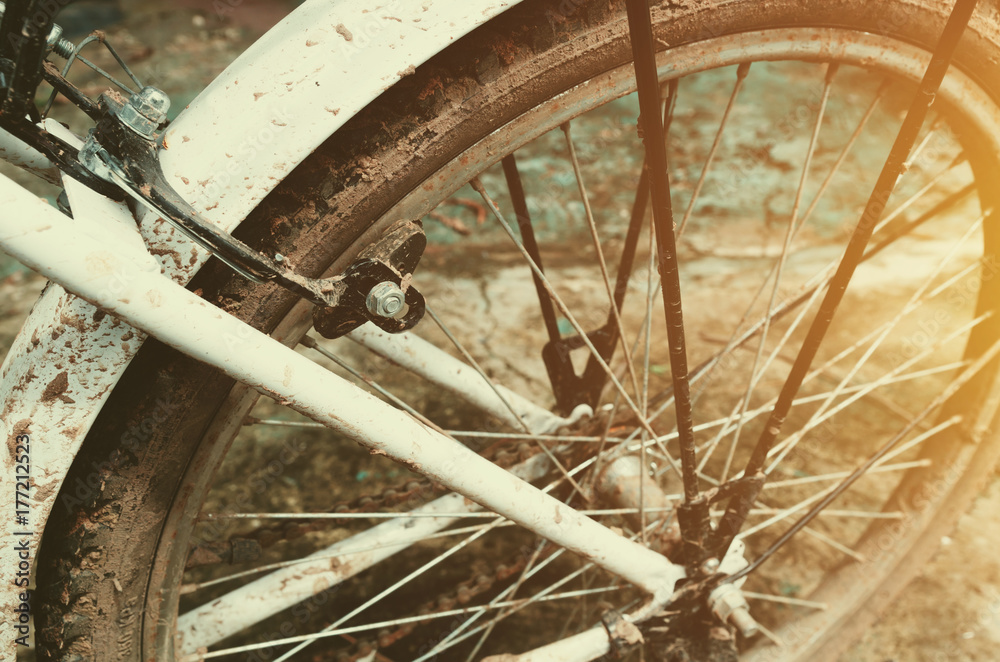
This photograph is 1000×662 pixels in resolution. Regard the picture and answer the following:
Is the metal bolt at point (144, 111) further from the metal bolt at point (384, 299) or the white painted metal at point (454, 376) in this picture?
the white painted metal at point (454, 376)

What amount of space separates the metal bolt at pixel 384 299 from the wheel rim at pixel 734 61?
0.30 feet

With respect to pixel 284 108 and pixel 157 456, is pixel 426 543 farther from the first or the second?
pixel 284 108

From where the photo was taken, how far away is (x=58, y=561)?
0.77 metres

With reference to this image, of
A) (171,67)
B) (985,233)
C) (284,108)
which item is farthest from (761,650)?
(171,67)

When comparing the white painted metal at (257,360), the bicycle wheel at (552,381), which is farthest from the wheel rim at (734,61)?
A: the white painted metal at (257,360)

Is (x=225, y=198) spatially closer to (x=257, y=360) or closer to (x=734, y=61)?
(x=257, y=360)

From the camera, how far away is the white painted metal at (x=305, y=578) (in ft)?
3.29

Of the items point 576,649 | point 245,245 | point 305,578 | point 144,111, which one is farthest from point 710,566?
point 144,111

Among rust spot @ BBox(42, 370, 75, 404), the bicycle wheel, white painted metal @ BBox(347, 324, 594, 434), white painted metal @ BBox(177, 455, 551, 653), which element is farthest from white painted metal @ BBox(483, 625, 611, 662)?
rust spot @ BBox(42, 370, 75, 404)

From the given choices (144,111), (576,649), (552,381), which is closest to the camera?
(144,111)

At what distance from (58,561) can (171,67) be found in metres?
4.53

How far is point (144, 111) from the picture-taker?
0.61m

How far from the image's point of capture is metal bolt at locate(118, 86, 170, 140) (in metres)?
0.61

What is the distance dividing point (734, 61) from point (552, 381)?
29.3 inches
